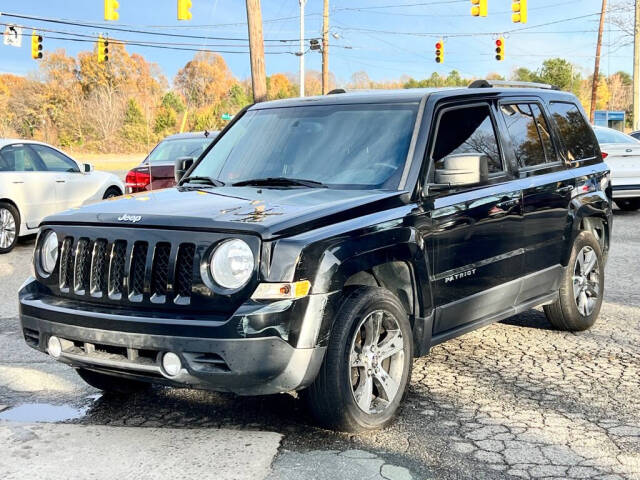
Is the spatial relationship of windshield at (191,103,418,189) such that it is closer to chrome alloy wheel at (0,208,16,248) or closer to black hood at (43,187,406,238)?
black hood at (43,187,406,238)

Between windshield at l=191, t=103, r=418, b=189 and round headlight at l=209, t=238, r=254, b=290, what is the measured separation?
1086 mm

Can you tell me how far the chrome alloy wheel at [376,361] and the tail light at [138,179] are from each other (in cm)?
891

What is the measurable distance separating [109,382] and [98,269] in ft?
3.46

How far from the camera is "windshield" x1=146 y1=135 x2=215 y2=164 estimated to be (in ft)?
43.2

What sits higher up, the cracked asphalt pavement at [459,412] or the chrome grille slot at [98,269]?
the chrome grille slot at [98,269]

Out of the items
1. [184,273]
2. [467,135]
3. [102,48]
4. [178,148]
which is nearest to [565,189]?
[467,135]

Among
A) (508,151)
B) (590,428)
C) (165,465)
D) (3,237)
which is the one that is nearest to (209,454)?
(165,465)

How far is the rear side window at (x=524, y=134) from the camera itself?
563cm

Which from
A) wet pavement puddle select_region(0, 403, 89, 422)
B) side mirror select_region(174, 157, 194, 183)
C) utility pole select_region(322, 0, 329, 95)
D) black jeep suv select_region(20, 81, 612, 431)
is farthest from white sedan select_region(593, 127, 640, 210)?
utility pole select_region(322, 0, 329, 95)

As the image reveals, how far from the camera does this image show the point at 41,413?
183 inches

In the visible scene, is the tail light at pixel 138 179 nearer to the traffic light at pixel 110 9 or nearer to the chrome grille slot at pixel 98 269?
the chrome grille slot at pixel 98 269

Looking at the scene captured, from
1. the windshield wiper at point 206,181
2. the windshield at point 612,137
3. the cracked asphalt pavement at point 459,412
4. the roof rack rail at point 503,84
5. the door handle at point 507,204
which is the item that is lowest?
the cracked asphalt pavement at point 459,412

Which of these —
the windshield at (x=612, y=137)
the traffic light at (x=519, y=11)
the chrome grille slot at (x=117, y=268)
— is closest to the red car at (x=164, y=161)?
the windshield at (x=612, y=137)

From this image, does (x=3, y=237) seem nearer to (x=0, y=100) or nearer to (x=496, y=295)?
(x=496, y=295)
